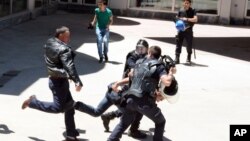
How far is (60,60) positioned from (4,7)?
1249 centimetres

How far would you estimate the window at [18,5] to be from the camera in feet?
66.3

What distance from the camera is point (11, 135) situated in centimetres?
749

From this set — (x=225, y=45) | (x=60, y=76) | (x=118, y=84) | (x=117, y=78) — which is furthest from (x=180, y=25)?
(x=60, y=76)

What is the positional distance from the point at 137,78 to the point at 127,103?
0.35 m

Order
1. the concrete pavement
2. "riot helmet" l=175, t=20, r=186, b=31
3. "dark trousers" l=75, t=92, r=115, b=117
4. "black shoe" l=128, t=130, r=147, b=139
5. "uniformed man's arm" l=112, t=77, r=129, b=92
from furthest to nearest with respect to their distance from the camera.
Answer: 1. "riot helmet" l=175, t=20, r=186, b=31
2. the concrete pavement
3. "black shoe" l=128, t=130, r=147, b=139
4. "dark trousers" l=75, t=92, r=115, b=117
5. "uniformed man's arm" l=112, t=77, r=129, b=92

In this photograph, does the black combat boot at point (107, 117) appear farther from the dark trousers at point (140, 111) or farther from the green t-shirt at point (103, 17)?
the green t-shirt at point (103, 17)

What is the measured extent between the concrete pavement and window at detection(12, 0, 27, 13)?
69cm

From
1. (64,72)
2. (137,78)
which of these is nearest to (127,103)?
(137,78)

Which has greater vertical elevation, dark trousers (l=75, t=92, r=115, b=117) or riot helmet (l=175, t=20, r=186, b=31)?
riot helmet (l=175, t=20, r=186, b=31)

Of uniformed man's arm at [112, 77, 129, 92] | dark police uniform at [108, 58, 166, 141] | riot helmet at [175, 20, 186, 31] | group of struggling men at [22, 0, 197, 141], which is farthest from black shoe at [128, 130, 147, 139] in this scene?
riot helmet at [175, 20, 186, 31]

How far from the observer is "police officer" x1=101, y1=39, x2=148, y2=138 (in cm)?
752

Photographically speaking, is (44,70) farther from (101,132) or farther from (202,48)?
(202,48)

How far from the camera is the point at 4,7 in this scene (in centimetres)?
1888

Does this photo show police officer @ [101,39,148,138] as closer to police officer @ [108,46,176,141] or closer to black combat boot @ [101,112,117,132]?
black combat boot @ [101,112,117,132]
